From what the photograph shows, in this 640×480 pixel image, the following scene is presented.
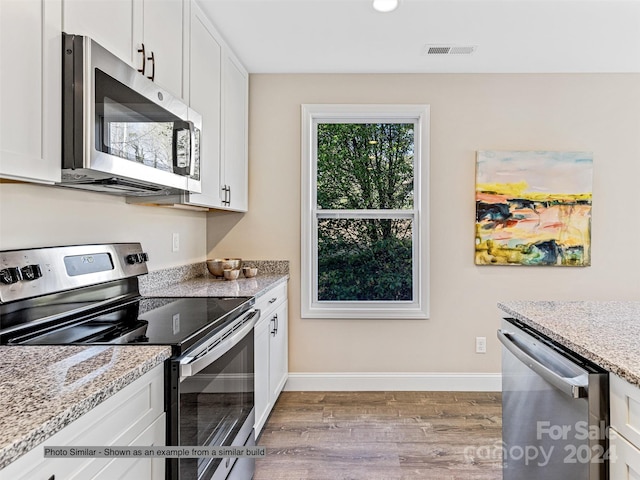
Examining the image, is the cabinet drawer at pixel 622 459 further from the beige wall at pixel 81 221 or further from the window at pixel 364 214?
the window at pixel 364 214

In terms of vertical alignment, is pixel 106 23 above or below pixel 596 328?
above

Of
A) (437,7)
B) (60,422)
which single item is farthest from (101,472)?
(437,7)

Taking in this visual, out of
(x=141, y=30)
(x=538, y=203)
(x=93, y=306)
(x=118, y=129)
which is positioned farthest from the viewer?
(x=538, y=203)

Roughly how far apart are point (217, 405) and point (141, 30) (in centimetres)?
148

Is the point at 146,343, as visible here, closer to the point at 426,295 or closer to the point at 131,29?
the point at 131,29

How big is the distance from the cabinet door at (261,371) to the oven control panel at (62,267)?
0.72 meters

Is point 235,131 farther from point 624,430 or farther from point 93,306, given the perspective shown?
point 624,430

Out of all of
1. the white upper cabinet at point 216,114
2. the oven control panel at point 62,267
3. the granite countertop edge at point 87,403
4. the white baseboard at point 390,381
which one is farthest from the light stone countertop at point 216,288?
the white baseboard at point 390,381

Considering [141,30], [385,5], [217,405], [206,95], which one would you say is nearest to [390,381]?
[217,405]

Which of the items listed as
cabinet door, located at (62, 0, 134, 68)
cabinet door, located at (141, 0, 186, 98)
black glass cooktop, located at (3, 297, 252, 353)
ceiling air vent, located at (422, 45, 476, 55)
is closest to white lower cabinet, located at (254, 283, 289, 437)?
black glass cooktop, located at (3, 297, 252, 353)

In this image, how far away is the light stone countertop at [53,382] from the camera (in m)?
0.72

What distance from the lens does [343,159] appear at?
3.43m

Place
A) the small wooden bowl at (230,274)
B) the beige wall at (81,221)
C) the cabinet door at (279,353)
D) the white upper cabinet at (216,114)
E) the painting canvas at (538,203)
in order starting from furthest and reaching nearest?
the painting canvas at (538,203) → the small wooden bowl at (230,274) → the cabinet door at (279,353) → the white upper cabinet at (216,114) → the beige wall at (81,221)

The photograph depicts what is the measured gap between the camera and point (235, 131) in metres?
2.98
